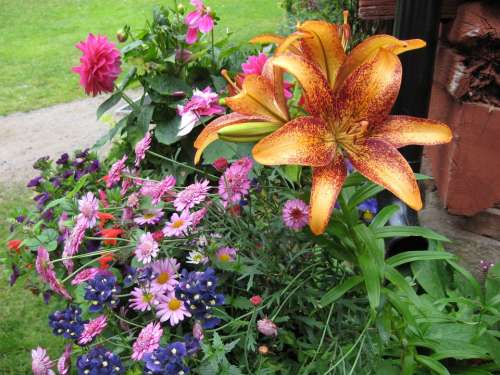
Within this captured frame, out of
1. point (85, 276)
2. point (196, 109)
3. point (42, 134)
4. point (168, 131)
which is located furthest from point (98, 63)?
point (42, 134)

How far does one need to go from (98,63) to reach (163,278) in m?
1.08

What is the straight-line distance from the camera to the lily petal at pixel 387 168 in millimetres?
972

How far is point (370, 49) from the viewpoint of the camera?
106 cm

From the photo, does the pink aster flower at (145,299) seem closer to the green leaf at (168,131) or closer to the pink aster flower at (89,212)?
the pink aster flower at (89,212)

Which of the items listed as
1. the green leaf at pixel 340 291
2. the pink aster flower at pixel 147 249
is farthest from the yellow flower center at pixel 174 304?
the green leaf at pixel 340 291

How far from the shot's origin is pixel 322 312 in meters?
1.39

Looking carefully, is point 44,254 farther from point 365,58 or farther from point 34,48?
point 34,48

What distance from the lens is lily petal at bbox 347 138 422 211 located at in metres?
0.97

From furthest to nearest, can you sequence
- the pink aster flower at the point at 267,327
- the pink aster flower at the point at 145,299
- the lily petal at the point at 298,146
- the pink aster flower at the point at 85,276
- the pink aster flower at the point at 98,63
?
the pink aster flower at the point at 98,63
the pink aster flower at the point at 85,276
the pink aster flower at the point at 145,299
the pink aster flower at the point at 267,327
the lily petal at the point at 298,146

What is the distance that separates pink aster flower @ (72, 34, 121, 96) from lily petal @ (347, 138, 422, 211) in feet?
4.44

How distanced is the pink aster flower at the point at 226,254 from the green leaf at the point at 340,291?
275 mm

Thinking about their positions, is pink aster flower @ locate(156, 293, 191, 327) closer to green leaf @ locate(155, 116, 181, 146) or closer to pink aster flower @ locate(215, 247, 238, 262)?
pink aster flower @ locate(215, 247, 238, 262)

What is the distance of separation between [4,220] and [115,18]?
7424mm

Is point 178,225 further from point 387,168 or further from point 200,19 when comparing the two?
point 200,19
